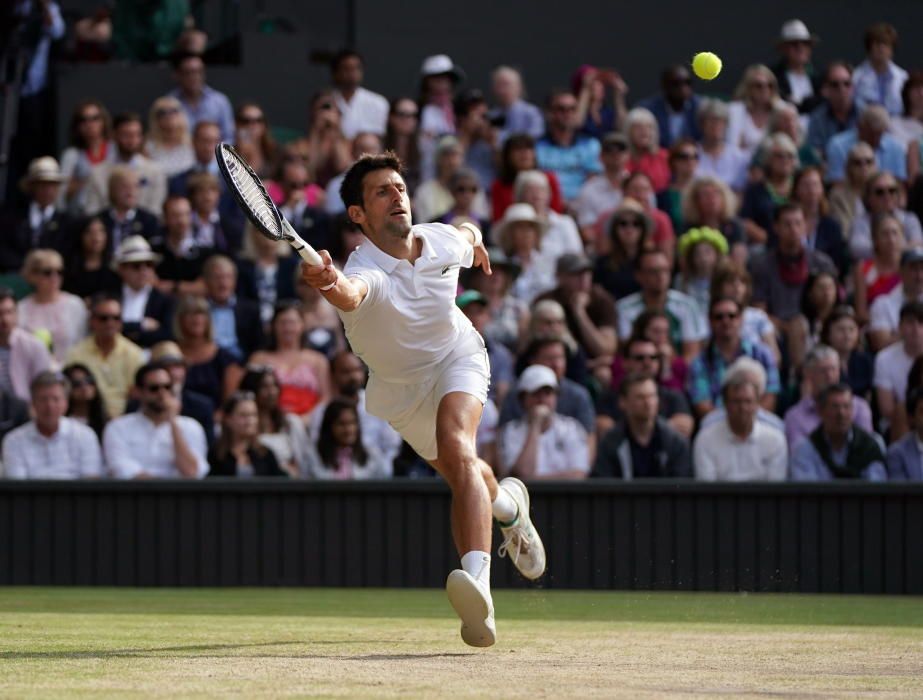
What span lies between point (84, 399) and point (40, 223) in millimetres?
2410

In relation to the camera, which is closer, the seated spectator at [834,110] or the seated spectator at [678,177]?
the seated spectator at [678,177]

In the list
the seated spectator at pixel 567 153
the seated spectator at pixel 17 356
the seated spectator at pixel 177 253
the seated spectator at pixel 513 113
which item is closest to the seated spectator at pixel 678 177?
the seated spectator at pixel 567 153

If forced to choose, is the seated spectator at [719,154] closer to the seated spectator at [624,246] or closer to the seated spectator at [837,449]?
the seated spectator at [624,246]

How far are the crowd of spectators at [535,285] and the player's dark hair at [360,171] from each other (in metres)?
3.76

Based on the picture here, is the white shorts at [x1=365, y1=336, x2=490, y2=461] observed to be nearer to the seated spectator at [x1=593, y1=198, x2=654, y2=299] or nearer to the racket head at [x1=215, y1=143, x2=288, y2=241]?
the racket head at [x1=215, y1=143, x2=288, y2=241]

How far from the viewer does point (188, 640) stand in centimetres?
633

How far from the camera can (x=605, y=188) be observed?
13023 millimetres

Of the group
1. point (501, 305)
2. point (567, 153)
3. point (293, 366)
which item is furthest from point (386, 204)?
point (567, 153)

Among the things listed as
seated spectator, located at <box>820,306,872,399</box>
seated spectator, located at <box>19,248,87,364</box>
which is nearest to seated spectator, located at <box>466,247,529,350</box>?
seated spectator, located at <box>820,306,872,399</box>

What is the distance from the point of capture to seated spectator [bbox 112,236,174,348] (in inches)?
456

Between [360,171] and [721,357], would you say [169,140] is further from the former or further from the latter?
[360,171]

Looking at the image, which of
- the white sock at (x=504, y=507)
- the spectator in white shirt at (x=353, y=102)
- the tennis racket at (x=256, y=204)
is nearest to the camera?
the tennis racket at (x=256, y=204)

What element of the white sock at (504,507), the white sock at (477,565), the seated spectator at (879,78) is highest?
the seated spectator at (879,78)

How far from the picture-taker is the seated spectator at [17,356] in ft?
36.1
